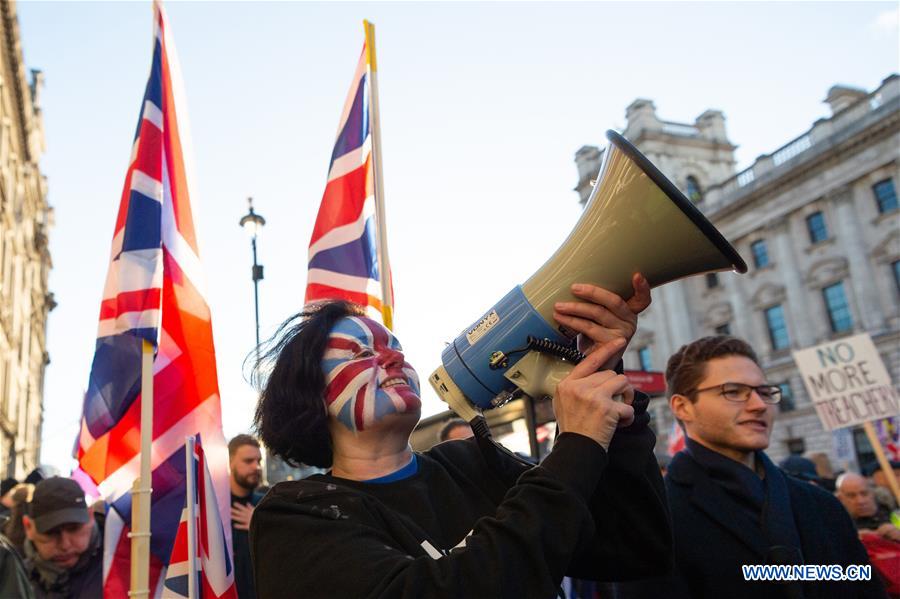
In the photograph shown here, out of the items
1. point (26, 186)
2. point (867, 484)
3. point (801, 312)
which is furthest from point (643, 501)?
point (26, 186)

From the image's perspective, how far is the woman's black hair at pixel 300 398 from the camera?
6.89 feet

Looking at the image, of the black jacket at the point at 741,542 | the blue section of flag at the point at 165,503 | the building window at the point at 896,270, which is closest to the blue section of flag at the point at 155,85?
the blue section of flag at the point at 165,503

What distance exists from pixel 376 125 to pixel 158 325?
231 centimetres

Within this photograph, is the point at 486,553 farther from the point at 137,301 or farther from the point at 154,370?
the point at 137,301

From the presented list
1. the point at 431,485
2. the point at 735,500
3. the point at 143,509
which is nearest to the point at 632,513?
the point at 431,485

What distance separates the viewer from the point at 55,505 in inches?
168

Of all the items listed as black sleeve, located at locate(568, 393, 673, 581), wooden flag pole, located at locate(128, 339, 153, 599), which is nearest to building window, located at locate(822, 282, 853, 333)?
wooden flag pole, located at locate(128, 339, 153, 599)

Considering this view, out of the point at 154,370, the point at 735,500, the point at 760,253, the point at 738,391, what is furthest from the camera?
the point at 760,253

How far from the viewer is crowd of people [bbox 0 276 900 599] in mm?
1560

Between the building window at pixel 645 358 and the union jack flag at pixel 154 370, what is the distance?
37.2 metres

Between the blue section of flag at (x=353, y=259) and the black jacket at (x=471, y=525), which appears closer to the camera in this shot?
the black jacket at (x=471, y=525)

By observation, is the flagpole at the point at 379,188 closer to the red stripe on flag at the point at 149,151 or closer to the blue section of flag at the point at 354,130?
the blue section of flag at the point at 354,130

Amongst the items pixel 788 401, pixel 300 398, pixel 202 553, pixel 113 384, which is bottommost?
pixel 202 553

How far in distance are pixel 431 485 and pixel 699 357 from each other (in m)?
1.46
